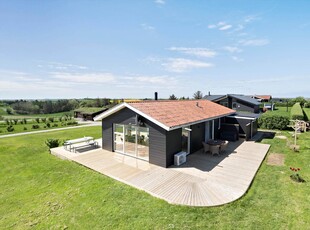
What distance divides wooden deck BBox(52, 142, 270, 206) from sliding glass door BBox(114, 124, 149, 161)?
44 cm

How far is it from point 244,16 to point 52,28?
15.5 m

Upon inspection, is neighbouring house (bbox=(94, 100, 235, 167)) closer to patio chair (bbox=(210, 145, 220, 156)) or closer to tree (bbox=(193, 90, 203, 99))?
patio chair (bbox=(210, 145, 220, 156))

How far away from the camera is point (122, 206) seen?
605cm

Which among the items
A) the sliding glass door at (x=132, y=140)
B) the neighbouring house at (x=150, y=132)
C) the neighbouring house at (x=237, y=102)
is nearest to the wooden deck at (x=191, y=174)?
the sliding glass door at (x=132, y=140)

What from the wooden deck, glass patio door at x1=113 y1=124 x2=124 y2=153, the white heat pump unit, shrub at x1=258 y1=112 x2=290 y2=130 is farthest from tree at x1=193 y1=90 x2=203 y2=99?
the white heat pump unit

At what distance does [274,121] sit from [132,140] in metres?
18.0

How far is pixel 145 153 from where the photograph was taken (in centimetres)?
1033

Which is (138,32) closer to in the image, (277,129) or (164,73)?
(164,73)

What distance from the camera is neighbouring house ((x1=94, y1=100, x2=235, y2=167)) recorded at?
930cm

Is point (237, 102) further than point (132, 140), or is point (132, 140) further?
point (237, 102)

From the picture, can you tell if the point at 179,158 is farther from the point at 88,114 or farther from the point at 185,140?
the point at 88,114

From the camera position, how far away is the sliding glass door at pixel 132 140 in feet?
33.7

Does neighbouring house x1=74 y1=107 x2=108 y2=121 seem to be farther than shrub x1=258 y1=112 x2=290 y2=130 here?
Yes

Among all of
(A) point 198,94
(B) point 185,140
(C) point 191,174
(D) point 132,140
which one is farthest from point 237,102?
(A) point 198,94
